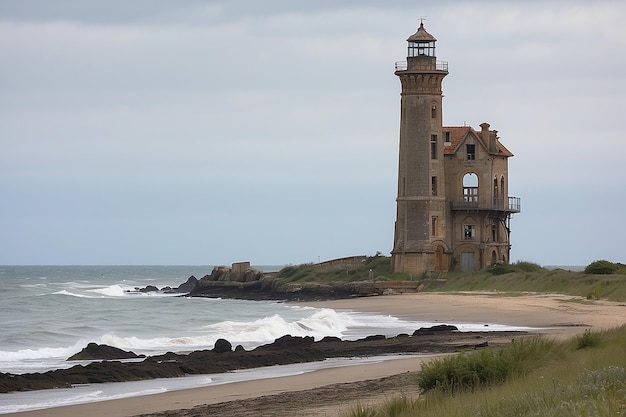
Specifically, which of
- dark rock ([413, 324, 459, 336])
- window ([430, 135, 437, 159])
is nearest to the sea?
dark rock ([413, 324, 459, 336])

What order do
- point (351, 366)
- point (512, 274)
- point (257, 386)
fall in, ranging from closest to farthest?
1. point (257, 386)
2. point (351, 366)
3. point (512, 274)

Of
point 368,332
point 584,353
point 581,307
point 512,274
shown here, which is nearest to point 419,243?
point 512,274

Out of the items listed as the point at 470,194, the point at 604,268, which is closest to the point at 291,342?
the point at 604,268

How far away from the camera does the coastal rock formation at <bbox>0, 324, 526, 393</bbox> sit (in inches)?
752

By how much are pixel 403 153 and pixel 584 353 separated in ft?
132

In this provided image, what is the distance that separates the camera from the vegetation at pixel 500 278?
1617 inches

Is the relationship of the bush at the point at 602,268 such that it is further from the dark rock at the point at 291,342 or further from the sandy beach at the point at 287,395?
the dark rock at the point at 291,342

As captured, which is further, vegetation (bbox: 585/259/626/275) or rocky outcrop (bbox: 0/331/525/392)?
vegetation (bbox: 585/259/626/275)

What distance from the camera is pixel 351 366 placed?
66.9 ft

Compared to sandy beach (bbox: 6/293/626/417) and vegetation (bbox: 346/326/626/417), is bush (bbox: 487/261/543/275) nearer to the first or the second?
sandy beach (bbox: 6/293/626/417)

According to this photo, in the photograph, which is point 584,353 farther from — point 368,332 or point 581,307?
point 581,307

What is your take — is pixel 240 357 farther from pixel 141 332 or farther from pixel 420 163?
pixel 420 163

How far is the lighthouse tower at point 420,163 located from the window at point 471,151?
2032 mm

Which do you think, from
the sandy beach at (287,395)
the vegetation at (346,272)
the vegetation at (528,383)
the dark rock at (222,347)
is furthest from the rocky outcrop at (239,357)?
the vegetation at (346,272)
